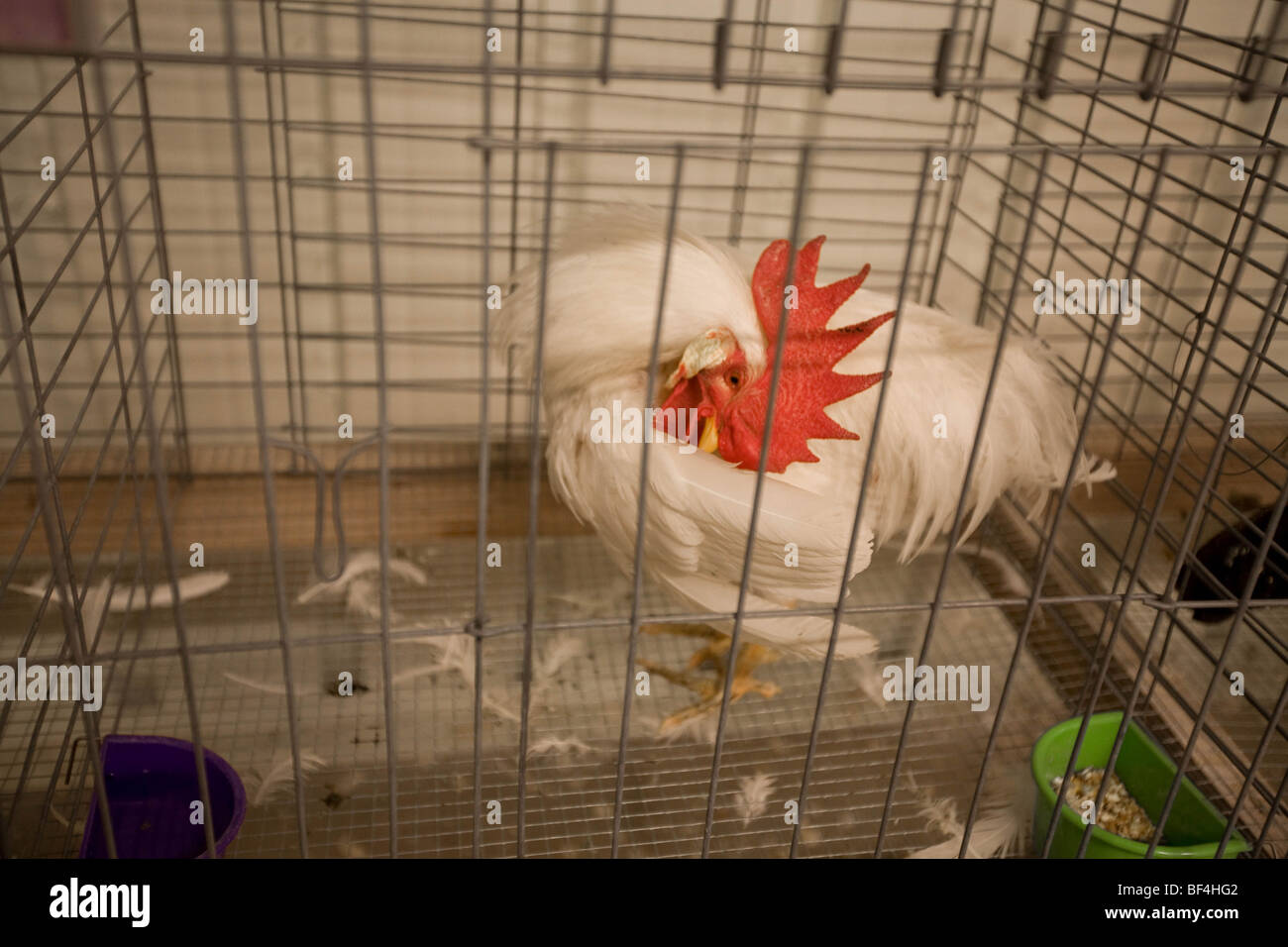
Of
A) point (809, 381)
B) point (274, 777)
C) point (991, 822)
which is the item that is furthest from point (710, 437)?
point (274, 777)

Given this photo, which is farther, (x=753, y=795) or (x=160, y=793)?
(x=753, y=795)

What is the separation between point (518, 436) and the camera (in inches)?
85.4

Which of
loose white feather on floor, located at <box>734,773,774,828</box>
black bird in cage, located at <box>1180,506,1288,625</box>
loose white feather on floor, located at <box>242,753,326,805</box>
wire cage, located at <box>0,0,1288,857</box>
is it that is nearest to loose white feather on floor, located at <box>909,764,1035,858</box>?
wire cage, located at <box>0,0,1288,857</box>

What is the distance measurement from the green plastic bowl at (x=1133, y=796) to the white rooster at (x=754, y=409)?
1.00ft

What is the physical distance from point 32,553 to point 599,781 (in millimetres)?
1125

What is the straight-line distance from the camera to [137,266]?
6.25 feet

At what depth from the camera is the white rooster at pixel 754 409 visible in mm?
1306

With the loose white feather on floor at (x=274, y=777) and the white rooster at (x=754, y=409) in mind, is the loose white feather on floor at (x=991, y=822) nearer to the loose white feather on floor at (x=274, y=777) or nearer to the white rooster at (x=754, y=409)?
the white rooster at (x=754, y=409)

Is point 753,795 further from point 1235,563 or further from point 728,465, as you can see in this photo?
point 1235,563

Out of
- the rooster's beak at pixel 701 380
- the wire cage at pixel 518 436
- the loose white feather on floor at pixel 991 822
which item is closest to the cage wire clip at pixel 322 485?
the wire cage at pixel 518 436

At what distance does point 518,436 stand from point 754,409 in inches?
36.3

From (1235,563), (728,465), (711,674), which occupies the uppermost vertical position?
(728,465)

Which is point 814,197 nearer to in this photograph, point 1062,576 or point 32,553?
point 1062,576


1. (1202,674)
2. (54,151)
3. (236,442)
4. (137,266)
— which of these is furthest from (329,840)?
(1202,674)
